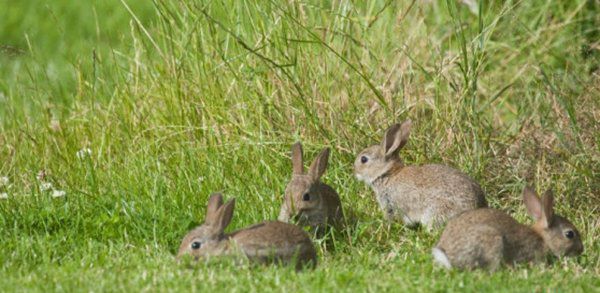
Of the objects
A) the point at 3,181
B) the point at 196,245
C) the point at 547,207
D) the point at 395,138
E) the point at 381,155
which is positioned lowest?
the point at 3,181

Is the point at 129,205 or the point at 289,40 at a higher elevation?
the point at 289,40

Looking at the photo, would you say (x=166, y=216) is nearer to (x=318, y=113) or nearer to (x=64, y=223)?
(x=64, y=223)

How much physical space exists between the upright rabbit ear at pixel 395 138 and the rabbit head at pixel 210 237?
5.06ft

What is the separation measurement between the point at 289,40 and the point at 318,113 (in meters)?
0.64

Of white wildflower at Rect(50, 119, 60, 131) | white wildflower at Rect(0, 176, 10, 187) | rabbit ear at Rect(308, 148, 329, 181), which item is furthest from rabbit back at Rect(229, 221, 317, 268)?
white wildflower at Rect(50, 119, 60, 131)

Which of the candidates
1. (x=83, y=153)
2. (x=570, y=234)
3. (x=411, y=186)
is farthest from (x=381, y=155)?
(x=83, y=153)

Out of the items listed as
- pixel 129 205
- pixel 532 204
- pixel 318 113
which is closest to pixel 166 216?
pixel 129 205

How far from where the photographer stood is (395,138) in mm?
7711

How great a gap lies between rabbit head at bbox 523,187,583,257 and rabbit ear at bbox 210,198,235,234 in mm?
1590

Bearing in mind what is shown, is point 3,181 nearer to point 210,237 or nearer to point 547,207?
point 210,237

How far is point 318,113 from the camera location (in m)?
8.14

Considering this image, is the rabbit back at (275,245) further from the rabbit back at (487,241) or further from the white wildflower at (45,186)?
the white wildflower at (45,186)

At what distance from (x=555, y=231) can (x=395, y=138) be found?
1448 mm

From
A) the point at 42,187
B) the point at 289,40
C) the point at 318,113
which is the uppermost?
the point at 289,40
